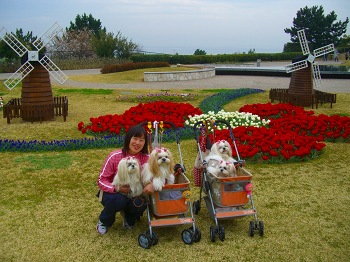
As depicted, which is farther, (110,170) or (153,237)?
(110,170)

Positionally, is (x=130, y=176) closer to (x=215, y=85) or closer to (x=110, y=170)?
(x=110, y=170)

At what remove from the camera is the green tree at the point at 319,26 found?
5579cm

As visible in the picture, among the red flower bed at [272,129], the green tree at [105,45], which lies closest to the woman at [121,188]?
the red flower bed at [272,129]

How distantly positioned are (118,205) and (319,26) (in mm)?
58680

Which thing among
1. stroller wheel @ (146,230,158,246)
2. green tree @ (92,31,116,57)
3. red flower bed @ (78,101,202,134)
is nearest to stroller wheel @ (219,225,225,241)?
stroller wheel @ (146,230,158,246)

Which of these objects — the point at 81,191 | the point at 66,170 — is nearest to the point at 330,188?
the point at 81,191

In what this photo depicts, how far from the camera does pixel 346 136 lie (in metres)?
8.89

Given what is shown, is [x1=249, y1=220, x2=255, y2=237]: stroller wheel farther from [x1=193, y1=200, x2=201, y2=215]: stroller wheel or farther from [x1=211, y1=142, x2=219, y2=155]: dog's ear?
[x1=211, y1=142, x2=219, y2=155]: dog's ear

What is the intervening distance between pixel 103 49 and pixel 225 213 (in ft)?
124

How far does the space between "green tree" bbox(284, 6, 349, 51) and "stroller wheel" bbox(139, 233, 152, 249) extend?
189ft

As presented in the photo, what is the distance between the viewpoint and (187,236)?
172 inches

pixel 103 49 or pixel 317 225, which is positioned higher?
pixel 103 49

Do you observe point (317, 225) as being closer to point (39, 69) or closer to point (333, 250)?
point (333, 250)

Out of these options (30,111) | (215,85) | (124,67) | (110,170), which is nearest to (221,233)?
(110,170)
